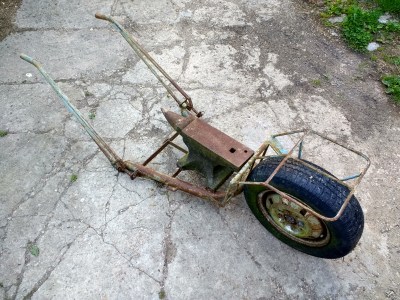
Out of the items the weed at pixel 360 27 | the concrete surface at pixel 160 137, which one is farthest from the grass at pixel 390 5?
the concrete surface at pixel 160 137

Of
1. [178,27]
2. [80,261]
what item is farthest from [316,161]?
[178,27]

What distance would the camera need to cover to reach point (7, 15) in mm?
5035

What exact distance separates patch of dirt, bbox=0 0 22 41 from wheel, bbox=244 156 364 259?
413 centimetres

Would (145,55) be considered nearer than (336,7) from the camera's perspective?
Yes

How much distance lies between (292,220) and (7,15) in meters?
4.86

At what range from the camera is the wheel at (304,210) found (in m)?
2.36

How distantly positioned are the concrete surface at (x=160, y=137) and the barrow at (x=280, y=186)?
0.89 feet

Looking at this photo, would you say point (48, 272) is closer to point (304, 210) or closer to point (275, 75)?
point (304, 210)

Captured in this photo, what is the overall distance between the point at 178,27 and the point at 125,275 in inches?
133

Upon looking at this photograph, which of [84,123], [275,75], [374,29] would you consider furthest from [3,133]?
[374,29]

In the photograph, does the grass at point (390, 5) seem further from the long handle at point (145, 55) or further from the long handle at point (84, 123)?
the long handle at point (84, 123)

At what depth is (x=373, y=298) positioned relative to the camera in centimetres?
272

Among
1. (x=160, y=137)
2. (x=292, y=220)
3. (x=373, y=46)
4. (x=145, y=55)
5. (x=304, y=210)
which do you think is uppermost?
(x=145, y=55)

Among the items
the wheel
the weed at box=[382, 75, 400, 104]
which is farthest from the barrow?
the weed at box=[382, 75, 400, 104]
